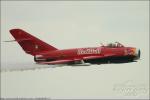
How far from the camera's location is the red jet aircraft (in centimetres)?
8975

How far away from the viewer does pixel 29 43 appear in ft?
306

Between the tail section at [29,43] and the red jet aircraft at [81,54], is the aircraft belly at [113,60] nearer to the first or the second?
the red jet aircraft at [81,54]

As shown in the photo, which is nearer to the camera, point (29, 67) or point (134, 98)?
point (29, 67)

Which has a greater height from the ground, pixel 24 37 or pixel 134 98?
pixel 24 37

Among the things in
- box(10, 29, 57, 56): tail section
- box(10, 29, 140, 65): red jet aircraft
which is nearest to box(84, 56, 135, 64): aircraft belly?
box(10, 29, 140, 65): red jet aircraft

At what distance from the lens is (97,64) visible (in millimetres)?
90688

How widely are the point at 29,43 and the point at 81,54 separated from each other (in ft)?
21.2

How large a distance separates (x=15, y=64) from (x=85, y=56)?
8.22 metres

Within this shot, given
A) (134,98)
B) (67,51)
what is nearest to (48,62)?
(67,51)

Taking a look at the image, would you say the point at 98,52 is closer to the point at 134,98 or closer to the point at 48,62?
the point at 48,62

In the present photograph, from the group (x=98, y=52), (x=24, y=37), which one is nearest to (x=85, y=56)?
(x=98, y=52)

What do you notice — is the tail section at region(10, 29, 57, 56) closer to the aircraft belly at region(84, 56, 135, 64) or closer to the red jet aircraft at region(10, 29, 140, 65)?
the red jet aircraft at region(10, 29, 140, 65)

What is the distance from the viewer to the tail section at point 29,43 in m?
92.9

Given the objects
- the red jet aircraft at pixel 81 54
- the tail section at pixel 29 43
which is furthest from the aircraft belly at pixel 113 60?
the tail section at pixel 29 43
